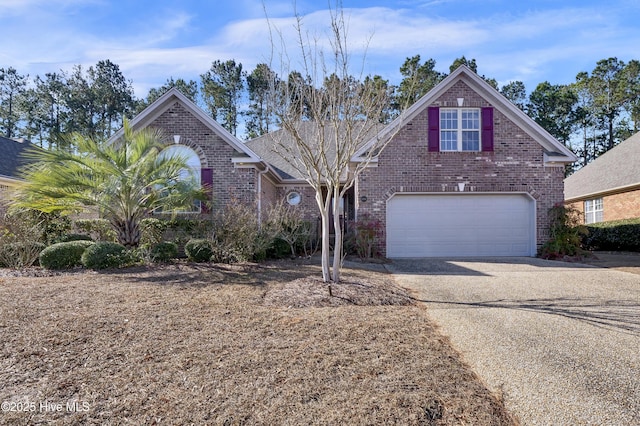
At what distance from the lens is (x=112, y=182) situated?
8938 millimetres

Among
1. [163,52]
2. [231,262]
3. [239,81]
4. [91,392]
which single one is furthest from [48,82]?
[91,392]

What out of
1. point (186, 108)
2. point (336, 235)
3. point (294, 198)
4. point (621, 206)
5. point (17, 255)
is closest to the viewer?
point (336, 235)

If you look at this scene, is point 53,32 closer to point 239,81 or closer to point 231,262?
point 231,262

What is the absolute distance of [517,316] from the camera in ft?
16.3

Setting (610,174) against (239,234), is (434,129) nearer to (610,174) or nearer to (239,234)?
(239,234)

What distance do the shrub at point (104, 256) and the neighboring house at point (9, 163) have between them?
17.2 feet

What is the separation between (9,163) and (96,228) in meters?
7.28

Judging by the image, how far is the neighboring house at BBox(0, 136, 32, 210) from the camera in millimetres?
13383

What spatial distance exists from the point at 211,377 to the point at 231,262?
266 inches

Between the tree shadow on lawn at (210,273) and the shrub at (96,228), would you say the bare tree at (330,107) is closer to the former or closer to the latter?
the tree shadow on lawn at (210,273)

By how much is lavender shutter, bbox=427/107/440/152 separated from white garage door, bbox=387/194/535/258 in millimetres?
1694

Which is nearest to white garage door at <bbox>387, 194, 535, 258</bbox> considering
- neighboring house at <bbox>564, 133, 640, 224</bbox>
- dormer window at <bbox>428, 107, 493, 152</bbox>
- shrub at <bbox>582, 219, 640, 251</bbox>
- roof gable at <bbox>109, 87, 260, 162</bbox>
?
dormer window at <bbox>428, 107, 493, 152</bbox>

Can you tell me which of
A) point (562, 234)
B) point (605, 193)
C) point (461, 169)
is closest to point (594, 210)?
point (605, 193)

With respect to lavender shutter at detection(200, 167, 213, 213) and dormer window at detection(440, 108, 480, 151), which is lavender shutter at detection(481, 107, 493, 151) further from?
lavender shutter at detection(200, 167, 213, 213)
